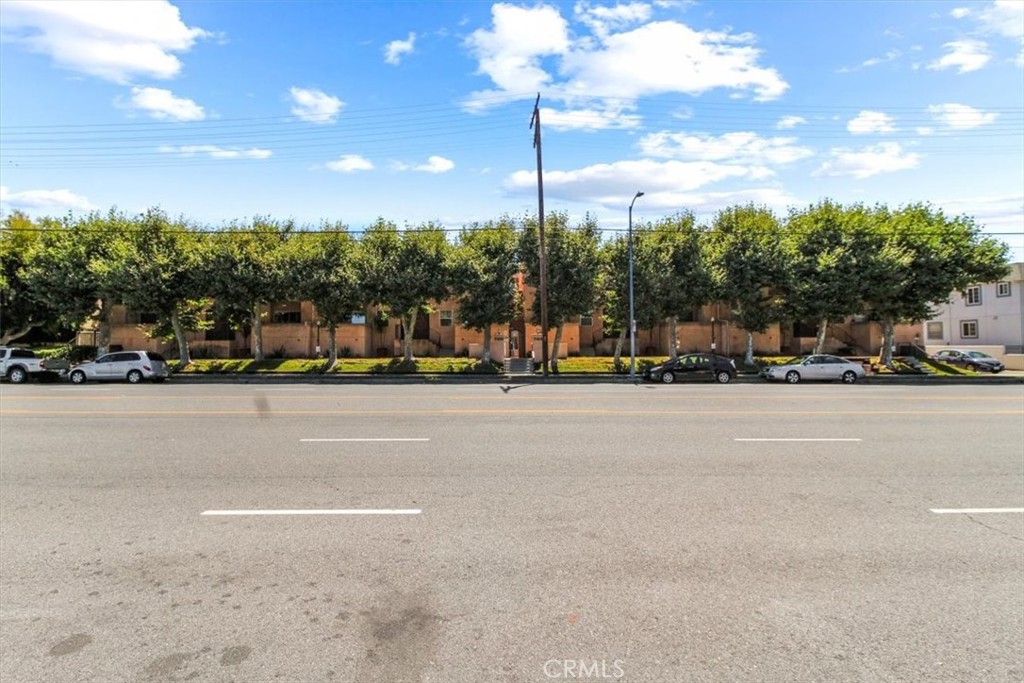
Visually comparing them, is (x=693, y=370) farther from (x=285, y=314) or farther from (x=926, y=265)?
(x=285, y=314)

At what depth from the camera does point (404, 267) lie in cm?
3206

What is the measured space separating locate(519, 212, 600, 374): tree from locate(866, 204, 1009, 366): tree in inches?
586

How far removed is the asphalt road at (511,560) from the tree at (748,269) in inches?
952

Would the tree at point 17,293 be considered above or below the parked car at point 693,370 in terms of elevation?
above

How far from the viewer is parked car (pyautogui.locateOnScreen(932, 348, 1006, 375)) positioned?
35.7 m

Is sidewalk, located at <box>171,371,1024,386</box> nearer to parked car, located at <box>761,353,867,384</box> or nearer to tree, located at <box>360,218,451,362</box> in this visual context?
parked car, located at <box>761,353,867,384</box>

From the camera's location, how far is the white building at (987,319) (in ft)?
→ 150

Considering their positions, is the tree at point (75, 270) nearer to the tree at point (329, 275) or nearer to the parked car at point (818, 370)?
the tree at point (329, 275)

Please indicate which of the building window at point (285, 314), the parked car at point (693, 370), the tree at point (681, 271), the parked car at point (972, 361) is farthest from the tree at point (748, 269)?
the building window at point (285, 314)

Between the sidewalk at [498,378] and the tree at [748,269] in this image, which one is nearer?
the sidewalk at [498,378]

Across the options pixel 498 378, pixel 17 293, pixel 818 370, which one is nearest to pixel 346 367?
pixel 498 378

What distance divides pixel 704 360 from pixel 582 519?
81.6 ft

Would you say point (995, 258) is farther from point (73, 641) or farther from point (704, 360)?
point (73, 641)

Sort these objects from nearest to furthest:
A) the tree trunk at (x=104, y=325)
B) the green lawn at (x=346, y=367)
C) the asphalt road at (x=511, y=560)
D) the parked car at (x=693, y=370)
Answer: the asphalt road at (x=511, y=560) → the parked car at (x=693, y=370) → the green lawn at (x=346, y=367) → the tree trunk at (x=104, y=325)
